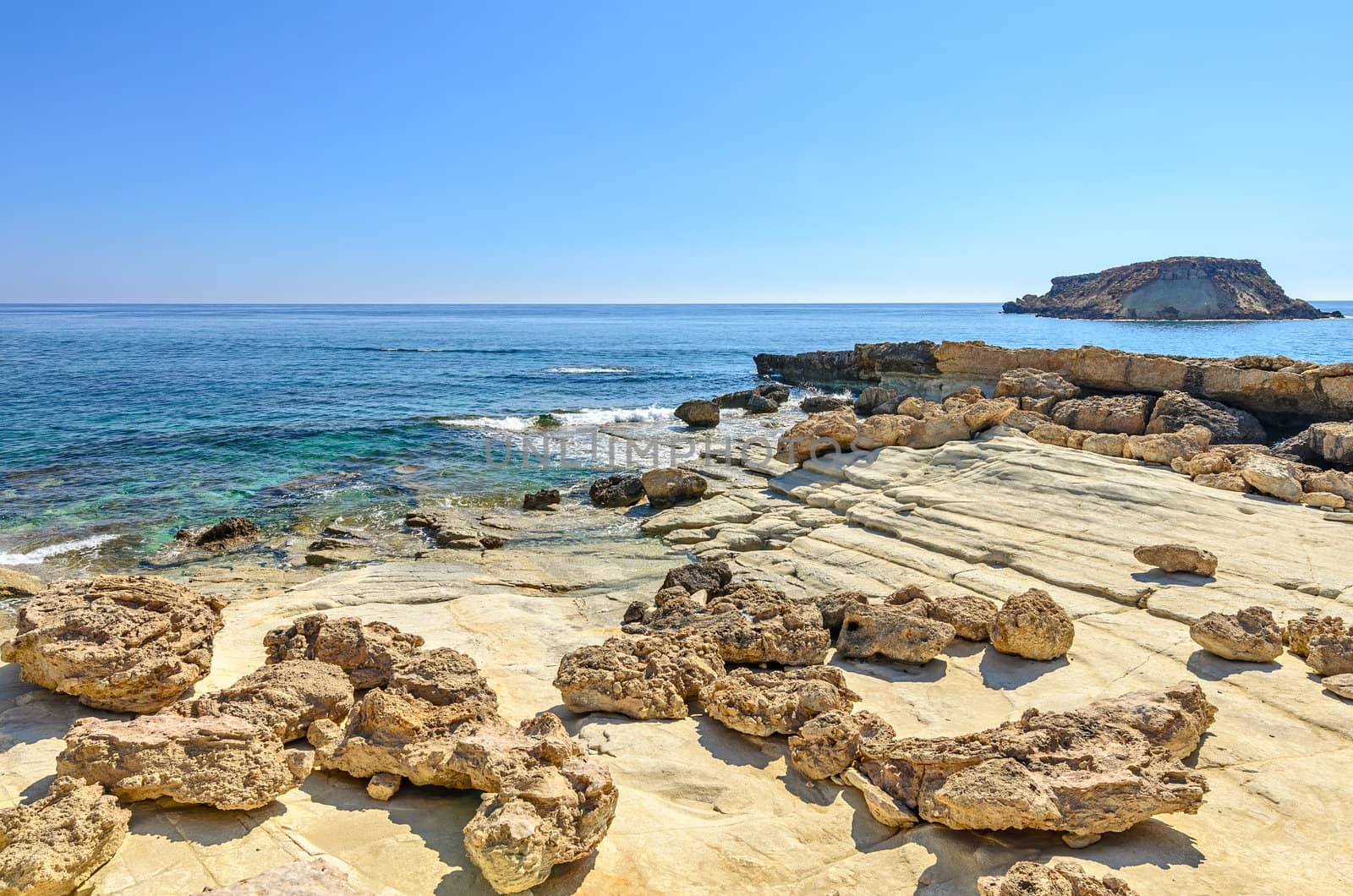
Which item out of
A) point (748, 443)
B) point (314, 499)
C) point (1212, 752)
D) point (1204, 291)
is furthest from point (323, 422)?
point (1204, 291)

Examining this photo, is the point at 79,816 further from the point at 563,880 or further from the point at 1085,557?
the point at 1085,557

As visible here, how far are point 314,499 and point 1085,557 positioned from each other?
12.4m

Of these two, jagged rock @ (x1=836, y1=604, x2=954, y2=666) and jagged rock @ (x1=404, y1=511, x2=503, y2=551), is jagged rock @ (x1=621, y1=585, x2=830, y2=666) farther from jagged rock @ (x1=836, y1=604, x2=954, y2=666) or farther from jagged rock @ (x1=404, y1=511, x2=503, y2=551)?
jagged rock @ (x1=404, y1=511, x2=503, y2=551)

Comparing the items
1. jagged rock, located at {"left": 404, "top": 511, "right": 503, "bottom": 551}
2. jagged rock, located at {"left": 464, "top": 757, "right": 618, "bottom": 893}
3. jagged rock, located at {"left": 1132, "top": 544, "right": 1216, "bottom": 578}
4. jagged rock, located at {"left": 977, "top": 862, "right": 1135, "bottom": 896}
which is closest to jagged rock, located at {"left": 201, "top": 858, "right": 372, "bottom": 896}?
jagged rock, located at {"left": 464, "top": 757, "right": 618, "bottom": 893}

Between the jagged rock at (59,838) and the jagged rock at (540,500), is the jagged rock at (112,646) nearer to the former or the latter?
the jagged rock at (59,838)

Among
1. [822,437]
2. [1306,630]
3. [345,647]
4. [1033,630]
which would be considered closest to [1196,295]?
[822,437]

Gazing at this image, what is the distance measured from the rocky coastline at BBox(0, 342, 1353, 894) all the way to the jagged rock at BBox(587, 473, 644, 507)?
337 cm

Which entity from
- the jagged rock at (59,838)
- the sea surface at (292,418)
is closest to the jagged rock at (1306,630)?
the jagged rock at (59,838)

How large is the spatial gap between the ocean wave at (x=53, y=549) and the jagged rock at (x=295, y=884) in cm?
1005

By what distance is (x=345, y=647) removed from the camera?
5.35 meters

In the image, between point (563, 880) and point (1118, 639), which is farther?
point (1118, 639)

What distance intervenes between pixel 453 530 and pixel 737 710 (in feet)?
25.7

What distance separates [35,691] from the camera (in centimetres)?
462

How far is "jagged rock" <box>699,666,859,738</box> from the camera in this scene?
4570 mm
